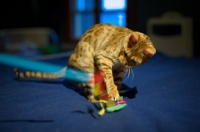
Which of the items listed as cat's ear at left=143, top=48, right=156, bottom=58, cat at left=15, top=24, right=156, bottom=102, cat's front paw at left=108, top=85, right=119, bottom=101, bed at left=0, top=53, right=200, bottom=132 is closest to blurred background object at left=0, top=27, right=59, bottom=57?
bed at left=0, top=53, right=200, bottom=132

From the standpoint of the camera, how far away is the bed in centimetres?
87

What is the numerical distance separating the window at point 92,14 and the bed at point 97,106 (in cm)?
203

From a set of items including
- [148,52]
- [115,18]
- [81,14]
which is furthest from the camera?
[81,14]

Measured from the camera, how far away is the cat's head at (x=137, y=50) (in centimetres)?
98

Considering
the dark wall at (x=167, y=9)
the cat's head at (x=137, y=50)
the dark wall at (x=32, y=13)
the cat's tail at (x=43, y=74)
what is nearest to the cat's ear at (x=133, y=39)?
the cat's head at (x=137, y=50)

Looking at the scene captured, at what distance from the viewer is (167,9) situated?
348cm

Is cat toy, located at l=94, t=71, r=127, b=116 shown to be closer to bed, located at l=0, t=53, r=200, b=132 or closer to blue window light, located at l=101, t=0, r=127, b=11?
bed, located at l=0, t=53, r=200, b=132

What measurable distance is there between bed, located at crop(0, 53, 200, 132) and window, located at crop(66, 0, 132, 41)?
203 cm

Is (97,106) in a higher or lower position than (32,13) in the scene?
lower

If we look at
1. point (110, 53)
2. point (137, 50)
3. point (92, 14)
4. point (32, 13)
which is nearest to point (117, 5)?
point (92, 14)

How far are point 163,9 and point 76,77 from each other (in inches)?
100

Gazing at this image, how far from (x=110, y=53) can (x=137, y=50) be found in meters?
0.16

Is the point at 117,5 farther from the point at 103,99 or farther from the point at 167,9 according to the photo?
the point at 103,99

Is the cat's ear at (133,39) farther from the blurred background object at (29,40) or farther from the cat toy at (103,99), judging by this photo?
the blurred background object at (29,40)
